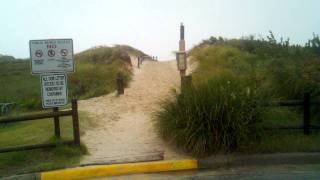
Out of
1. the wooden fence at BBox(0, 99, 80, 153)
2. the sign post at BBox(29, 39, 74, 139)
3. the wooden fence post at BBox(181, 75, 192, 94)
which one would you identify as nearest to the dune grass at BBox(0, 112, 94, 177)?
the wooden fence at BBox(0, 99, 80, 153)

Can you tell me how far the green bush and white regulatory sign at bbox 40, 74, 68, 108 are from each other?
219 cm

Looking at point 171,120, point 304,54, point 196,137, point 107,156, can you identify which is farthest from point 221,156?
point 304,54

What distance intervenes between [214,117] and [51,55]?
3.44m

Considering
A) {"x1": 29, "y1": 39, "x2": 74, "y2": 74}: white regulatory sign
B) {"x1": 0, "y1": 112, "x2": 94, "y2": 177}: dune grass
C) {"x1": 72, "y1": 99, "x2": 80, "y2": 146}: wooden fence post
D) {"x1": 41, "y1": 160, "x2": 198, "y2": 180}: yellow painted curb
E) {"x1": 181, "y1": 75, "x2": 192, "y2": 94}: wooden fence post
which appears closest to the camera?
{"x1": 41, "y1": 160, "x2": 198, "y2": 180}: yellow painted curb

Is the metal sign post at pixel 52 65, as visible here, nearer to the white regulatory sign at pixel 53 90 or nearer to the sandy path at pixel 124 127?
the white regulatory sign at pixel 53 90

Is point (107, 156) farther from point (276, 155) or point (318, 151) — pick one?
point (318, 151)

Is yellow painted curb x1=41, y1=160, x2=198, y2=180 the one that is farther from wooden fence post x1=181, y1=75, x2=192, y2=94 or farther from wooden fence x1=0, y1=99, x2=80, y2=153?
wooden fence post x1=181, y1=75, x2=192, y2=94

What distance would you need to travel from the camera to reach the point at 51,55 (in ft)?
34.2

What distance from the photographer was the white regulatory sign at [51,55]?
406 inches

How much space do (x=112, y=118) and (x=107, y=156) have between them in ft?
13.2

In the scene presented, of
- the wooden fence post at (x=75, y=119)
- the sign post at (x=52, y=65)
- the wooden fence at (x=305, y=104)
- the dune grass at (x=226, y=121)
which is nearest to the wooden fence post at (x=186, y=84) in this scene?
the dune grass at (x=226, y=121)

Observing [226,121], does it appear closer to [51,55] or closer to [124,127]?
[51,55]

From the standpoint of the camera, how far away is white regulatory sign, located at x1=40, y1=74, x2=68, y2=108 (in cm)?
1048

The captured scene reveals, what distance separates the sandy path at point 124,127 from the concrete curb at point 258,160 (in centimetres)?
61
